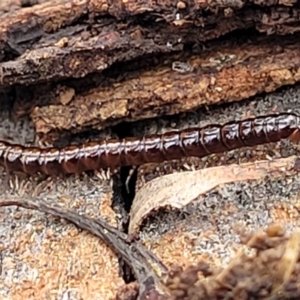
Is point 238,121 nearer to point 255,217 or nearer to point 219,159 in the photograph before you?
point 219,159

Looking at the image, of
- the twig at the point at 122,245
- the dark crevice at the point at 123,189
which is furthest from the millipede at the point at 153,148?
the twig at the point at 122,245

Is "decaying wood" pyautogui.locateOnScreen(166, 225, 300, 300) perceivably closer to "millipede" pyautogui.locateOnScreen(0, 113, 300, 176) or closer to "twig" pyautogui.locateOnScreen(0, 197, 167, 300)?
"twig" pyautogui.locateOnScreen(0, 197, 167, 300)

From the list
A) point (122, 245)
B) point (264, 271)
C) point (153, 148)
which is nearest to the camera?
point (264, 271)

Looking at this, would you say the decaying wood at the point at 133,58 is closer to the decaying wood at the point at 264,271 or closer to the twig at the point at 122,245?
the twig at the point at 122,245

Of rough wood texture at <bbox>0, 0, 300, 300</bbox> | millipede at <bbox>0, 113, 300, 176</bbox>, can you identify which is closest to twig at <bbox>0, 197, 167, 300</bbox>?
rough wood texture at <bbox>0, 0, 300, 300</bbox>

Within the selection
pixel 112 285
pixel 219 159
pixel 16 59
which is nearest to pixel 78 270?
pixel 112 285

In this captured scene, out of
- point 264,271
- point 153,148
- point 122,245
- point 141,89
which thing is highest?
point 141,89

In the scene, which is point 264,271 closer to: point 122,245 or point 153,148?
point 122,245

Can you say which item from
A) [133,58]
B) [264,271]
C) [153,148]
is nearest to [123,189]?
[153,148]

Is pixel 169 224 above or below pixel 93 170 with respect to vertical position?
below
